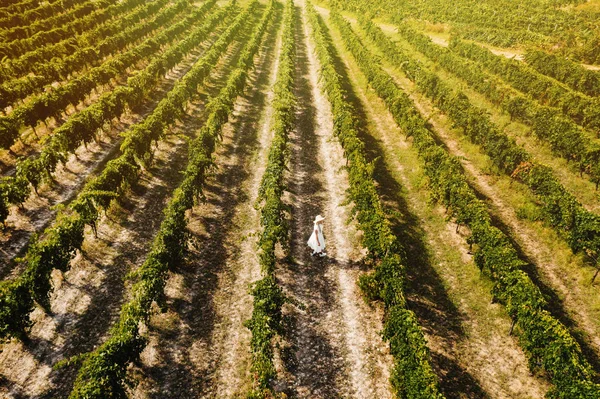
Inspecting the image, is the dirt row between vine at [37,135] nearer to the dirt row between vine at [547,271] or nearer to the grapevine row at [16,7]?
the grapevine row at [16,7]

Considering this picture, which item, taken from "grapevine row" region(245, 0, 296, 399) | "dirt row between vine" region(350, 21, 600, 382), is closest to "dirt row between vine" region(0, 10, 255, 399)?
"grapevine row" region(245, 0, 296, 399)

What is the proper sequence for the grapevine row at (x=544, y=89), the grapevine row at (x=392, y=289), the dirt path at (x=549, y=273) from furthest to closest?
the grapevine row at (x=544, y=89)
the dirt path at (x=549, y=273)
the grapevine row at (x=392, y=289)

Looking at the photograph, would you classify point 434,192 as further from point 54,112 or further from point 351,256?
point 54,112

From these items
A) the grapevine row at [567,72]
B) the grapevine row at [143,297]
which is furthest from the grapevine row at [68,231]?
the grapevine row at [567,72]

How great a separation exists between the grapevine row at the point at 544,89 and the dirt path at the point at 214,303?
2893 centimetres

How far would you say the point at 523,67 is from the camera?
4062cm

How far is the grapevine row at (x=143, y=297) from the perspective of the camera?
12.8 meters

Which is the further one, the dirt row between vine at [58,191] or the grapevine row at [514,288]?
the dirt row between vine at [58,191]

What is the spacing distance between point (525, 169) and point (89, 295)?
28.5 m

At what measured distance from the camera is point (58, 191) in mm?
25156

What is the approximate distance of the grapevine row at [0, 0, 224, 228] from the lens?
21.5 m

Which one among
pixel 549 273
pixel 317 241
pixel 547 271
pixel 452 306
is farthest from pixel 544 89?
pixel 317 241

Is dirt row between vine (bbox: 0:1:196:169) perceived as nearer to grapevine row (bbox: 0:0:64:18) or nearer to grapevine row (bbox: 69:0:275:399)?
grapevine row (bbox: 69:0:275:399)

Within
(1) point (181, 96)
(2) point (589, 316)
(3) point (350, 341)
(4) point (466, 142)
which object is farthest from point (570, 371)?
(1) point (181, 96)
